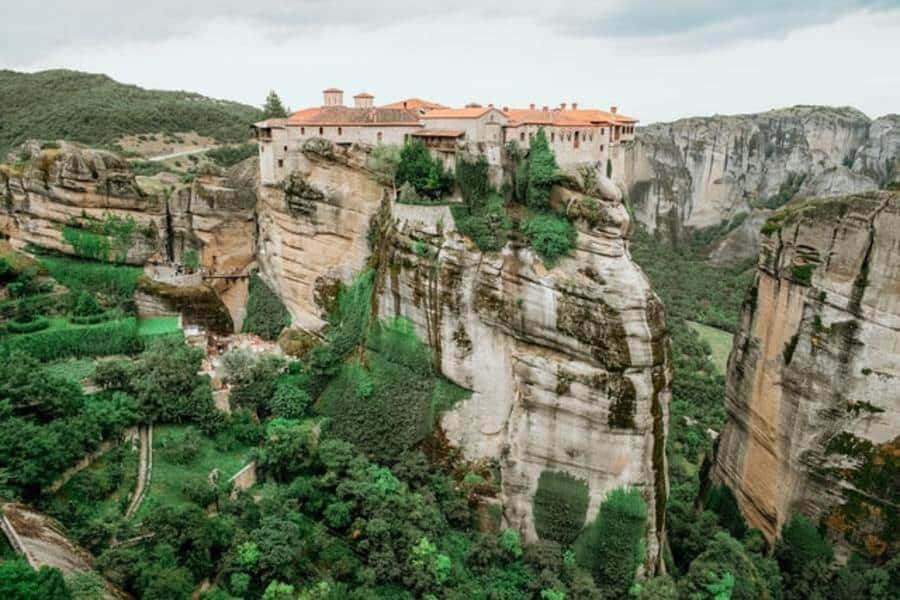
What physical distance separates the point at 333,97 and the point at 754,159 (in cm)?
5671

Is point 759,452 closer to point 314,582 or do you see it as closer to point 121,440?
point 314,582

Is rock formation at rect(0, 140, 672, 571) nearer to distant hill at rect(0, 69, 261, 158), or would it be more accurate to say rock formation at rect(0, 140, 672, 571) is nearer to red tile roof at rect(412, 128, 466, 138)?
→ red tile roof at rect(412, 128, 466, 138)

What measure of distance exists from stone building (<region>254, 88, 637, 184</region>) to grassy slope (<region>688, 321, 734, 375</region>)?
20.7 metres

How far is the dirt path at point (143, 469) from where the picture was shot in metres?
20.7

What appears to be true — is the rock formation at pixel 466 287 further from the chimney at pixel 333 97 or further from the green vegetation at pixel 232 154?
the green vegetation at pixel 232 154

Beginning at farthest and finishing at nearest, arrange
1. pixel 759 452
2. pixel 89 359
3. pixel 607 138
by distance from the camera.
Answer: pixel 607 138, pixel 89 359, pixel 759 452

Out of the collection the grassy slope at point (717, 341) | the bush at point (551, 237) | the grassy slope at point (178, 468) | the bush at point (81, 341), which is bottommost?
the grassy slope at point (717, 341)

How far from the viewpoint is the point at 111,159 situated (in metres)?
31.0

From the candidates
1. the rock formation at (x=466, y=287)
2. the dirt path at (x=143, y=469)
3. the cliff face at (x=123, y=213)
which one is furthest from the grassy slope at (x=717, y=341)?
the dirt path at (x=143, y=469)

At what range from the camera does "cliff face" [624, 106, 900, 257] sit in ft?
228

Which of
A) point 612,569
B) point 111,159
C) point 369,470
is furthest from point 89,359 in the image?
point 612,569

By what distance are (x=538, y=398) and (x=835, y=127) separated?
69.3 meters

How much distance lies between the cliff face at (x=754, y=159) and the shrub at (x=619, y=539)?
49.5 m

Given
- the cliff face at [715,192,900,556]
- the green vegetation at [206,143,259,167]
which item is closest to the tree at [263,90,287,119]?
the green vegetation at [206,143,259,167]
